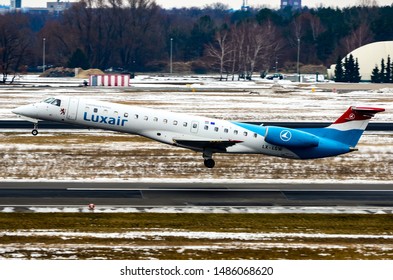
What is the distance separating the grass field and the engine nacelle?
29.5ft

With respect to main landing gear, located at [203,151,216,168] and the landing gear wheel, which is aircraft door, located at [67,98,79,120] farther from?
the landing gear wheel

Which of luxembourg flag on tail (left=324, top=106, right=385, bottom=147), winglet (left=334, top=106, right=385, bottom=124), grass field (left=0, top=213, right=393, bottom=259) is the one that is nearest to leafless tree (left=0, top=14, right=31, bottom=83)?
luxembourg flag on tail (left=324, top=106, right=385, bottom=147)

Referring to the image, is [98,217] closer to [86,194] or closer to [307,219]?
[86,194]

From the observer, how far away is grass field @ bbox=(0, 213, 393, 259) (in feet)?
103

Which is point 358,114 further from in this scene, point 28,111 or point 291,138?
point 28,111

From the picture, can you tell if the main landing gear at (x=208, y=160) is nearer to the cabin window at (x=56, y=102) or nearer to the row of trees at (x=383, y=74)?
the cabin window at (x=56, y=102)

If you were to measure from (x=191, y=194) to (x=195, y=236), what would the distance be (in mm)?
9443

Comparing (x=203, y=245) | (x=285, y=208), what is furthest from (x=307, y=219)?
(x=203, y=245)

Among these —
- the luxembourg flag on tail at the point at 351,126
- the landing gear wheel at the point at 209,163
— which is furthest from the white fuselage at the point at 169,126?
the luxembourg flag on tail at the point at 351,126

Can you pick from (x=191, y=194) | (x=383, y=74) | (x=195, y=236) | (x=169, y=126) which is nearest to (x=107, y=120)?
(x=169, y=126)

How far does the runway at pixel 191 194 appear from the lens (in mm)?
40906

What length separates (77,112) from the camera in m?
48.2

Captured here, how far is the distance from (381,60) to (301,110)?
3484 inches

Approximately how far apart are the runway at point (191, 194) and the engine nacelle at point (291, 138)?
2.32m
